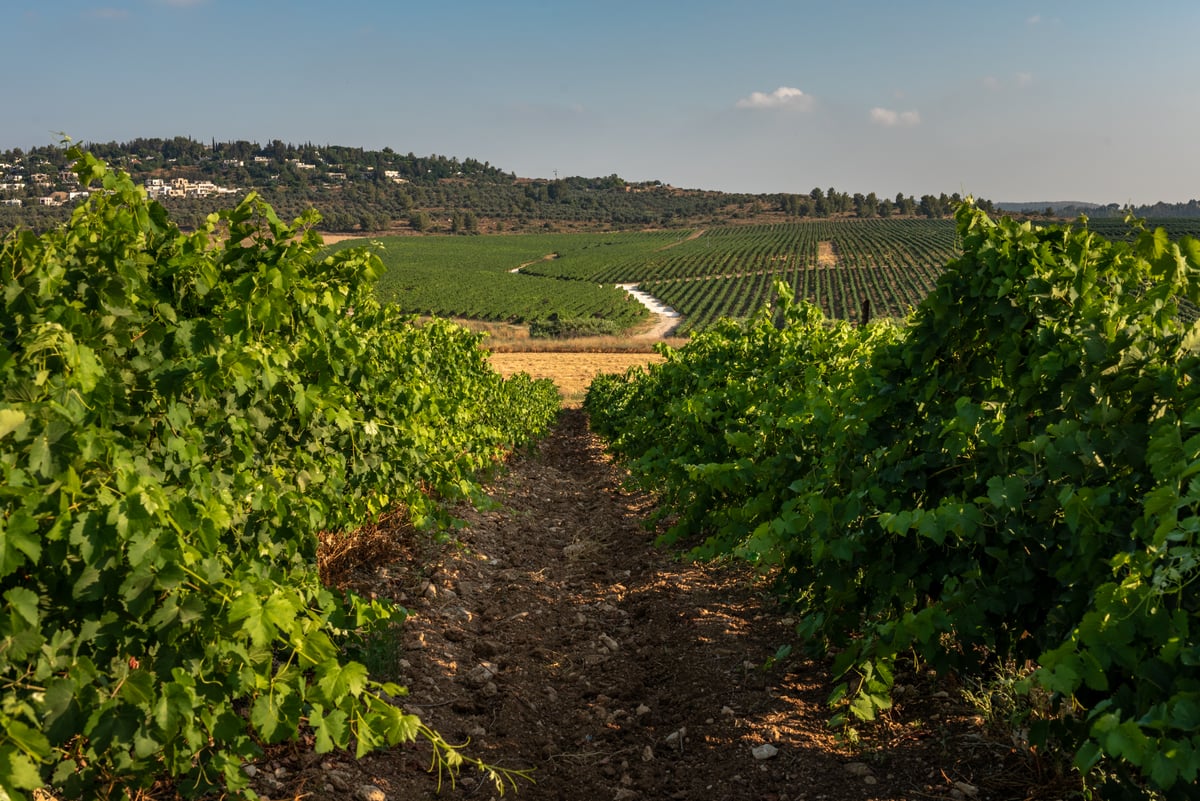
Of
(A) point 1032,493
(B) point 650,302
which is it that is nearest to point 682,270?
(B) point 650,302

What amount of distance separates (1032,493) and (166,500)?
8.91 ft

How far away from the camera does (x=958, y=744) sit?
368 cm

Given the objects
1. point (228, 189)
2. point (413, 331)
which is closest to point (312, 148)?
point (228, 189)

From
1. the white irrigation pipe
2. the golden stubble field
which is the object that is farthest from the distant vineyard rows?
the golden stubble field

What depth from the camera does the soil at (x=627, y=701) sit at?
3.65 m

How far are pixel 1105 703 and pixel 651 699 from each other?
11.1 feet

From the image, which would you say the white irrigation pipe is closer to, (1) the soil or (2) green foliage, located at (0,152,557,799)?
(1) the soil

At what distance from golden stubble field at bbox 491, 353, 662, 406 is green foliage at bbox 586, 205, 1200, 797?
1081 inches

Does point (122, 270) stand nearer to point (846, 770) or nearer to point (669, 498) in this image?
point (846, 770)

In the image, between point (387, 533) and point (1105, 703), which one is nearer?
point (1105, 703)

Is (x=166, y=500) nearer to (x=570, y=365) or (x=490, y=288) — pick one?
(x=570, y=365)

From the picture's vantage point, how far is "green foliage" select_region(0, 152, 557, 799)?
82.4 inches

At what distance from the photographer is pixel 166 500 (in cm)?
219

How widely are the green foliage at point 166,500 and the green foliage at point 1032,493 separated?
1808 millimetres
